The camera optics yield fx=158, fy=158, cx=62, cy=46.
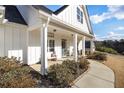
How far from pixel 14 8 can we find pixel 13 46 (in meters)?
3.64

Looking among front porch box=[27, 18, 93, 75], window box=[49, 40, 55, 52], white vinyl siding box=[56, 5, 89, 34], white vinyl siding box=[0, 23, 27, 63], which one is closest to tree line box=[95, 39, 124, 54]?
front porch box=[27, 18, 93, 75]

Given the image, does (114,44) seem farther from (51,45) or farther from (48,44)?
(48,44)

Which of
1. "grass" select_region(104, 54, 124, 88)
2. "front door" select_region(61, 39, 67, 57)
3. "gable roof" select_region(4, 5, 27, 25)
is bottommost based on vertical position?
"grass" select_region(104, 54, 124, 88)

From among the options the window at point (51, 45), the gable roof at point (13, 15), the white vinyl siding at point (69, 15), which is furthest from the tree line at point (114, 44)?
the gable roof at point (13, 15)

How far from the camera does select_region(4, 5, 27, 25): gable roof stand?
10320mm

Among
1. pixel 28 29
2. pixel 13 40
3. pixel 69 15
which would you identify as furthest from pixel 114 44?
pixel 13 40

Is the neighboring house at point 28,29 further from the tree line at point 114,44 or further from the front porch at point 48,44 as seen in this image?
the tree line at point 114,44

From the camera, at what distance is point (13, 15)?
36.2ft

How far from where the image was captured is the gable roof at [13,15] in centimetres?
1032

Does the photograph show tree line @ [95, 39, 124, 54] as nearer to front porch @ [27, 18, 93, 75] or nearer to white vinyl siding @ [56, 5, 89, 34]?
front porch @ [27, 18, 93, 75]

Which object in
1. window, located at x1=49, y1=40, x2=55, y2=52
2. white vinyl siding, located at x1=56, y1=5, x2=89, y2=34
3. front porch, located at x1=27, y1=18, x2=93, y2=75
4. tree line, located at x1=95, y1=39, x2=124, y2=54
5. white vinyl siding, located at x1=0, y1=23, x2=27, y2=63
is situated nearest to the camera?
front porch, located at x1=27, y1=18, x2=93, y2=75
